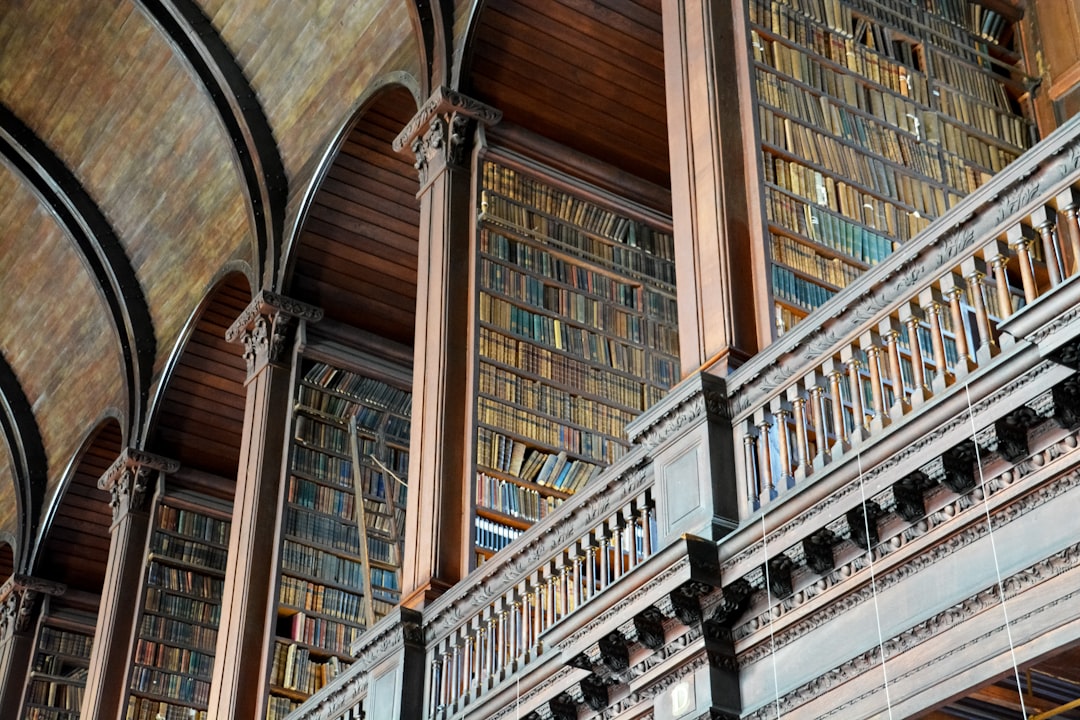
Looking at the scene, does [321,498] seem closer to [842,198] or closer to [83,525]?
[83,525]

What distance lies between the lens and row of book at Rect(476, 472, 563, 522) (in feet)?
24.4

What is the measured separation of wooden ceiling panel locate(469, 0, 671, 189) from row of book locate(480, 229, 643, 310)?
32.0 inches

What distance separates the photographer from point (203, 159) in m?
10.9

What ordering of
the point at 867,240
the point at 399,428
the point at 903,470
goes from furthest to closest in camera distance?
the point at 399,428
the point at 867,240
the point at 903,470

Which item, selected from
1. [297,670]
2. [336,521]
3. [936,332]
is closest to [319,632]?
[297,670]

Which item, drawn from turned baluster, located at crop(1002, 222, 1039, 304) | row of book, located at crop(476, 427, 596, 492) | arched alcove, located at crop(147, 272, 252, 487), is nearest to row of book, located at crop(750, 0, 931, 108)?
row of book, located at crop(476, 427, 596, 492)

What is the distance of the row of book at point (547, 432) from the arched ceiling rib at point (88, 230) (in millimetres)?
4787

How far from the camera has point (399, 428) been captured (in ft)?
34.2

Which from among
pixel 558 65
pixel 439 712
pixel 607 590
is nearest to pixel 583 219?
pixel 558 65

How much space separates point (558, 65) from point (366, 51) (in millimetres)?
1592

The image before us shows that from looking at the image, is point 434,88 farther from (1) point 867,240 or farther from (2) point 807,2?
(1) point 867,240

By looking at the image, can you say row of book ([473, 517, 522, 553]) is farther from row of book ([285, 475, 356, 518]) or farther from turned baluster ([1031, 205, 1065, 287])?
turned baluster ([1031, 205, 1065, 287])

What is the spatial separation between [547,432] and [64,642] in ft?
21.9

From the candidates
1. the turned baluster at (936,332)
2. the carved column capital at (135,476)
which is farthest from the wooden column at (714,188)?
the carved column capital at (135,476)
